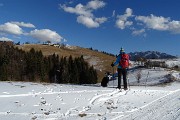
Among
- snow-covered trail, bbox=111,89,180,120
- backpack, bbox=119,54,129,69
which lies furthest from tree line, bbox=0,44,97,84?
snow-covered trail, bbox=111,89,180,120

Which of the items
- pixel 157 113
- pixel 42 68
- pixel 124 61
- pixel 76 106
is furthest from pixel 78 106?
pixel 42 68

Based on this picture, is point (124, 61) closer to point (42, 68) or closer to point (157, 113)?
point (157, 113)

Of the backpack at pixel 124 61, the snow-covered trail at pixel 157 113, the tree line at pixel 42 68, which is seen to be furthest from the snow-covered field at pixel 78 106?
the tree line at pixel 42 68

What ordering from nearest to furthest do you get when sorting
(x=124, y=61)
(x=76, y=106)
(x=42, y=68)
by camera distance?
(x=76, y=106), (x=124, y=61), (x=42, y=68)

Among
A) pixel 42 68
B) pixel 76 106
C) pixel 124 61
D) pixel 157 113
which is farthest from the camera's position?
pixel 42 68

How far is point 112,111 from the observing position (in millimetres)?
12523

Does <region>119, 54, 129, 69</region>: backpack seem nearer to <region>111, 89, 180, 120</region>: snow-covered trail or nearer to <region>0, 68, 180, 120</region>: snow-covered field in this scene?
<region>0, 68, 180, 120</region>: snow-covered field

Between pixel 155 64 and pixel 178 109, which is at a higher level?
pixel 155 64

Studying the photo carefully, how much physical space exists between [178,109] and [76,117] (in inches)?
166

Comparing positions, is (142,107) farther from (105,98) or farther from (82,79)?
(82,79)

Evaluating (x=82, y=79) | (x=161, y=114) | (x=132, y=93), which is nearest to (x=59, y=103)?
(x=161, y=114)

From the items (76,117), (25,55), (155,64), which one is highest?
(25,55)

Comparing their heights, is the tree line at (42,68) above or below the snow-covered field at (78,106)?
above

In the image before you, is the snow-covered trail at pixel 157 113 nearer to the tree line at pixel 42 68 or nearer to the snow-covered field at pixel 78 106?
the snow-covered field at pixel 78 106
